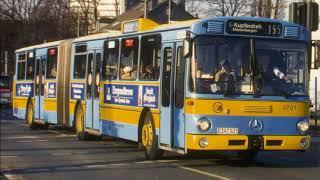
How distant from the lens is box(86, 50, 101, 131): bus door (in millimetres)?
18891

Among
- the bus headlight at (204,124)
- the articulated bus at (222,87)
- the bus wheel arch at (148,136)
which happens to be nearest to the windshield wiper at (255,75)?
the articulated bus at (222,87)

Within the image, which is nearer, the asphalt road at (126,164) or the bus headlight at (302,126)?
the asphalt road at (126,164)

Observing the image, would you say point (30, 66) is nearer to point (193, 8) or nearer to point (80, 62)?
point (80, 62)

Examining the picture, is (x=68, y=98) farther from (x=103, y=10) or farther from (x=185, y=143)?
(x=103, y=10)

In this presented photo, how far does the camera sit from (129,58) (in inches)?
654

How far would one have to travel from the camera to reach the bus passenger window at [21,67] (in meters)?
26.7

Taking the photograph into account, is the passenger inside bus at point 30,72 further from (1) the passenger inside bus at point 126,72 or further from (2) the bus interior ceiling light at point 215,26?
(2) the bus interior ceiling light at point 215,26

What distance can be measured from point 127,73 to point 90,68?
128 inches

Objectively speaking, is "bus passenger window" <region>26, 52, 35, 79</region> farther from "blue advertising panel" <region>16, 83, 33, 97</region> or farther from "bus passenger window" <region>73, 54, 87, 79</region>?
"bus passenger window" <region>73, 54, 87, 79</region>

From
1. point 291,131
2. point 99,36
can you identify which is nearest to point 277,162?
point 291,131

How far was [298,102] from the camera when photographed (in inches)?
532

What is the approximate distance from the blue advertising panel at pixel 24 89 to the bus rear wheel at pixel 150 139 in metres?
10.8

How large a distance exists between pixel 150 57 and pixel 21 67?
12624 millimetres

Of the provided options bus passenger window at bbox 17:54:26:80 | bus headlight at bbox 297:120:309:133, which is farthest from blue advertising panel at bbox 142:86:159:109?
bus passenger window at bbox 17:54:26:80
